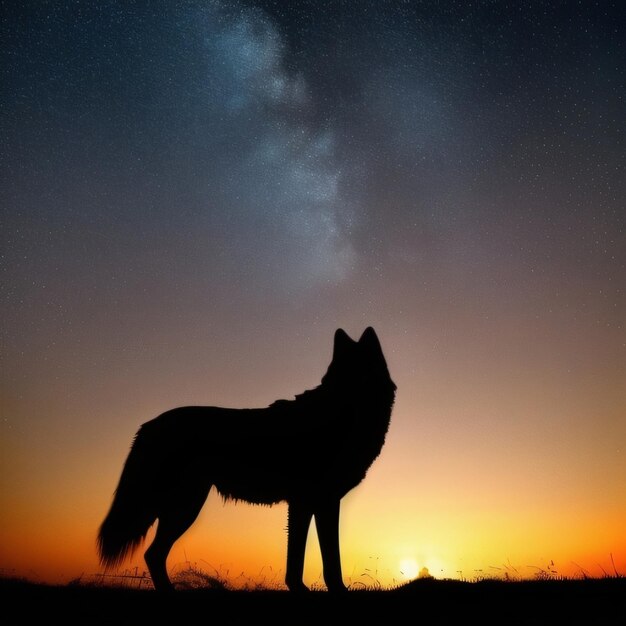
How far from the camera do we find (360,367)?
7402 mm

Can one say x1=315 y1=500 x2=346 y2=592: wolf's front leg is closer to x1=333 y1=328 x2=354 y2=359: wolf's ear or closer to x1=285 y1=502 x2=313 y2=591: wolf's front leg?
x1=285 y1=502 x2=313 y2=591: wolf's front leg

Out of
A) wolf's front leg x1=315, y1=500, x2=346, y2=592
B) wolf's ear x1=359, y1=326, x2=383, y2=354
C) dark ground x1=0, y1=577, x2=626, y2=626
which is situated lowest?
dark ground x1=0, y1=577, x2=626, y2=626

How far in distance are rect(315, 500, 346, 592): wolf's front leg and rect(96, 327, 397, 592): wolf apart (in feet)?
0.04

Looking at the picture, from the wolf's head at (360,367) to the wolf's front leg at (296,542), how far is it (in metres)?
1.69

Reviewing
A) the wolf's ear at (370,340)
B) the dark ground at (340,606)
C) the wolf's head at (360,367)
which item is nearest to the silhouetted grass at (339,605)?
the dark ground at (340,606)

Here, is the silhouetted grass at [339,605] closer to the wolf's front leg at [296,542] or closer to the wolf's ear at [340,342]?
the wolf's front leg at [296,542]

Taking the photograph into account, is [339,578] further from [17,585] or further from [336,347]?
[17,585]

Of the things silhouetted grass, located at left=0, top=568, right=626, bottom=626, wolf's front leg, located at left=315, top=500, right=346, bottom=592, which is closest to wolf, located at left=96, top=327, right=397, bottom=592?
wolf's front leg, located at left=315, top=500, right=346, bottom=592

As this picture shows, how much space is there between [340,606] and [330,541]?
1.35 m

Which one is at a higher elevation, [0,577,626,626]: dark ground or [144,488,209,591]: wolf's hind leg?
[144,488,209,591]: wolf's hind leg

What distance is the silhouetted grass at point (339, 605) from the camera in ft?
14.3

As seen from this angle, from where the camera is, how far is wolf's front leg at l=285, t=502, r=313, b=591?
6.37 m

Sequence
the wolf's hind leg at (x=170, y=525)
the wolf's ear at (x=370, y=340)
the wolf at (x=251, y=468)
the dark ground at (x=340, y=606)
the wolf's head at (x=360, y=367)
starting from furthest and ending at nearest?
the wolf's ear at (x=370, y=340) < the wolf's head at (x=360, y=367) < the wolf at (x=251, y=468) < the wolf's hind leg at (x=170, y=525) < the dark ground at (x=340, y=606)

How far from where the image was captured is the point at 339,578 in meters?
6.18
